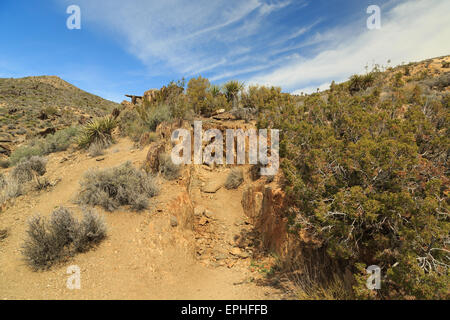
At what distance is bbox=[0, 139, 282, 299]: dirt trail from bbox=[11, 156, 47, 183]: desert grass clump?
0.58 metres

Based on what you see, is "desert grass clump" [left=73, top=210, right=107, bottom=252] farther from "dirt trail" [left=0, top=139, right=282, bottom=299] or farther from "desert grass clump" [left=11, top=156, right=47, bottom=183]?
"desert grass clump" [left=11, top=156, right=47, bottom=183]

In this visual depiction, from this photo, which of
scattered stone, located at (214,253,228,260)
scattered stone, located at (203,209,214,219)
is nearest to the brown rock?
scattered stone, located at (203,209,214,219)

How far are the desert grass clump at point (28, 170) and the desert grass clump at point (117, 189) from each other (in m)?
2.67

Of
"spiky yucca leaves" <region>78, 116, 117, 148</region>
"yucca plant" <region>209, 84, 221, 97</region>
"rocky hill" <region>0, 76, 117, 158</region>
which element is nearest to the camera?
"spiky yucca leaves" <region>78, 116, 117, 148</region>

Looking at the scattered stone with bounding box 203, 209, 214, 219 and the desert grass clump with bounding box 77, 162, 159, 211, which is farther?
the scattered stone with bounding box 203, 209, 214, 219

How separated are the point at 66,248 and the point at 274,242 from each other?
14.7 feet

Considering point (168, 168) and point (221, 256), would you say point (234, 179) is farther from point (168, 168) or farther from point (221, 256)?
point (221, 256)

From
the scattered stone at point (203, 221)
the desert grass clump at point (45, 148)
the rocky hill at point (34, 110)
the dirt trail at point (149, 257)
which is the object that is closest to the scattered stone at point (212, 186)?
the dirt trail at point (149, 257)

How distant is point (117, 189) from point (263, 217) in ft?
13.6

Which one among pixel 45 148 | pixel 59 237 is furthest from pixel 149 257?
pixel 45 148

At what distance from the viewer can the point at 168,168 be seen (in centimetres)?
653

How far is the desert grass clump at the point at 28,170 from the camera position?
6.52m

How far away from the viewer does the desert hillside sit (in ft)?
8.40

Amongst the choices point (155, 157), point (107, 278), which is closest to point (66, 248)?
point (107, 278)
